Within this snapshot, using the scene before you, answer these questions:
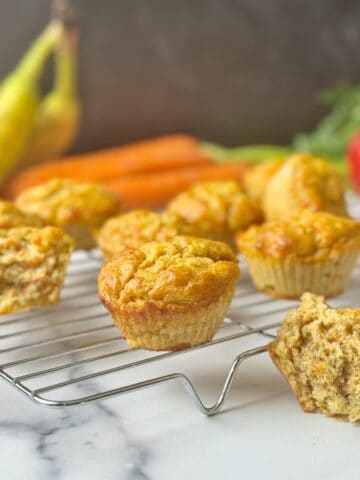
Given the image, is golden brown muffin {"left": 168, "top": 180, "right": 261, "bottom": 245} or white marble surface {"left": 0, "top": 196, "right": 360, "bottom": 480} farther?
golden brown muffin {"left": 168, "top": 180, "right": 261, "bottom": 245}

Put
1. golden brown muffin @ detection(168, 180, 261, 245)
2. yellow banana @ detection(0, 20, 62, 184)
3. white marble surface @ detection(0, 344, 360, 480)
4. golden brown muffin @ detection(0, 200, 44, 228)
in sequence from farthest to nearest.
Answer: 1. yellow banana @ detection(0, 20, 62, 184)
2. golden brown muffin @ detection(168, 180, 261, 245)
3. golden brown muffin @ detection(0, 200, 44, 228)
4. white marble surface @ detection(0, 344, 360, 480)

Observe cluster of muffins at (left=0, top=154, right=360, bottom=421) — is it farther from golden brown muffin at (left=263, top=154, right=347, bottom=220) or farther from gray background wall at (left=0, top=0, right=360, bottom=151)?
gray background wall at (left=0, top=0, right=360, bottom=151)

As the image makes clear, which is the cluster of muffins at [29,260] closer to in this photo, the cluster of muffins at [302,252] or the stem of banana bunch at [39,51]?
the cluster of muffins at [302,252]

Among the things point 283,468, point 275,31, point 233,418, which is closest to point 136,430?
point 233,418

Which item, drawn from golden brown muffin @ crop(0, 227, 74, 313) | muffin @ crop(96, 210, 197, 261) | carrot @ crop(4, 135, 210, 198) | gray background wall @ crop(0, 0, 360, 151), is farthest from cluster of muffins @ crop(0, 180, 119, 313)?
gray background wall @ crop(0, 0, 360, 151)

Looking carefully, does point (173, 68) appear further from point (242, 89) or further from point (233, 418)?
point (233, 418)
